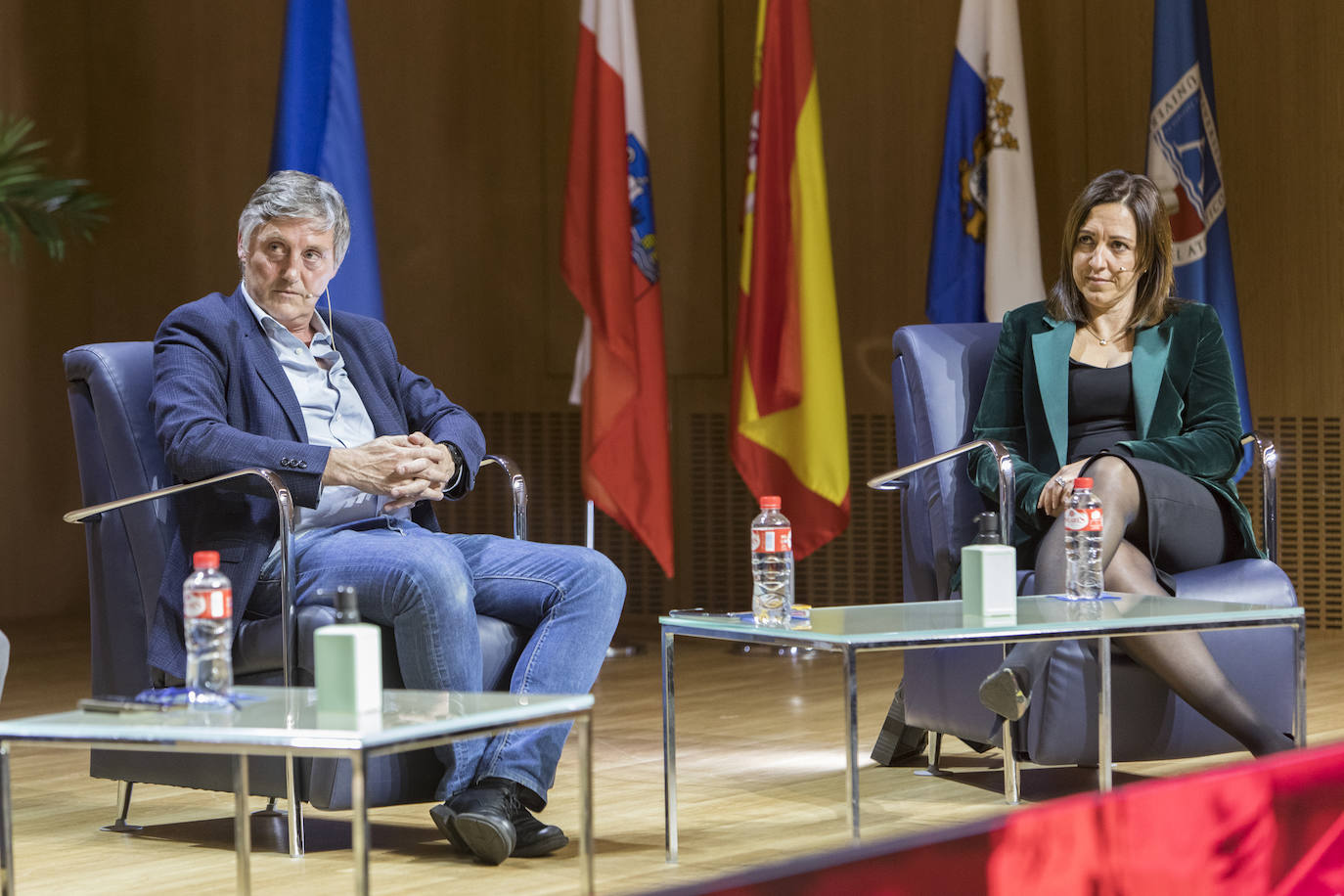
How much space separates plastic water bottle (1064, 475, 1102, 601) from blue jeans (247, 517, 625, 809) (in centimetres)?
82

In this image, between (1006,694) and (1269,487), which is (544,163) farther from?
(1006,694)

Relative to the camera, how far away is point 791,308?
19.1ft

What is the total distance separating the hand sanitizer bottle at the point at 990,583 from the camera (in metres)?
3.09

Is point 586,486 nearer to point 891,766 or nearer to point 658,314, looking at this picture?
point 658,314

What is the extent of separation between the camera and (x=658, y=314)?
19.5 ft

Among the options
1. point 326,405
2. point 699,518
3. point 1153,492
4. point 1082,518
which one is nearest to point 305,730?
point 326,405

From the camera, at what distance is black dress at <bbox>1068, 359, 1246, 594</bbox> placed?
3.62 metres

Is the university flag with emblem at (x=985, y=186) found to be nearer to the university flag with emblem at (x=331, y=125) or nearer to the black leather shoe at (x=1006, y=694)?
the university flag with emblem at (x=331, y=125)

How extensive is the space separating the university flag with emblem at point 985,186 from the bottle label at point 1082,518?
96.7 inches

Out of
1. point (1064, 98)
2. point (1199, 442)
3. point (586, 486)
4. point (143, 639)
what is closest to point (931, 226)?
point (1064, 98)

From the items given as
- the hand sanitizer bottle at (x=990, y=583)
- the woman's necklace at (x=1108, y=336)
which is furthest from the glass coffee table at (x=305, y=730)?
the woman's necklace at (x=1108, y=336)

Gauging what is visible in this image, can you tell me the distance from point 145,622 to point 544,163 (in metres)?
3.95

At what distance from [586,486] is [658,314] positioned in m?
0.60

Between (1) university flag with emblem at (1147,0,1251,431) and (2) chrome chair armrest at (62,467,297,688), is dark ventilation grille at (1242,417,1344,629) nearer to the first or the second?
(1) university flag with emblem at (1147,0,1251,431)
